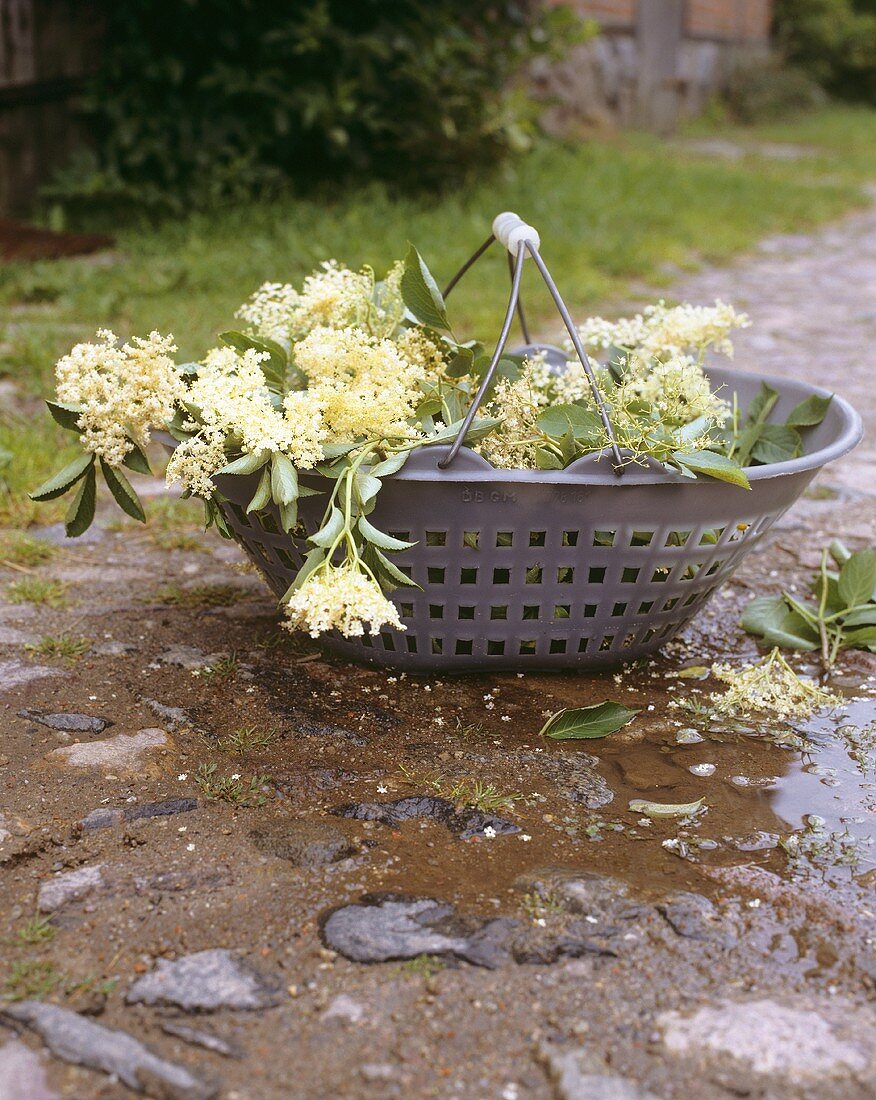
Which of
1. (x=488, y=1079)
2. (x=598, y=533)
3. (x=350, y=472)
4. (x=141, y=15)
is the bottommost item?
(x=488, y=1079)

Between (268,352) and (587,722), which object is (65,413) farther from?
(587,722)

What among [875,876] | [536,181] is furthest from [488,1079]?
[536,181]

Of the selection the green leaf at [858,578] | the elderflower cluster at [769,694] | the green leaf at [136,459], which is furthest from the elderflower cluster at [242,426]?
the green leaf at [858,578]

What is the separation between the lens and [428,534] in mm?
1992

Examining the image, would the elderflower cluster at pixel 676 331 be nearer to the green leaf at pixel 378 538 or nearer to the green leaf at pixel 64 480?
the green leaf at pixel 378 538

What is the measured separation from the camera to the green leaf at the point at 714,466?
1.89 metres

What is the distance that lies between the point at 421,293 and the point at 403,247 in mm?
3373

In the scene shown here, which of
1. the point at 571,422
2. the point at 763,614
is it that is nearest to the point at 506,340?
the point at 571,422

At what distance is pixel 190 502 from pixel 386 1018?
6.56 feet

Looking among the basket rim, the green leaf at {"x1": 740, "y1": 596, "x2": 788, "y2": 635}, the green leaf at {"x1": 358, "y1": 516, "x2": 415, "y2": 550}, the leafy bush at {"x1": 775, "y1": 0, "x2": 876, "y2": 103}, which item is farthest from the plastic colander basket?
the leafy bush at {"x1": 775, "y1": 0, "x2": 876, "y2": 103}

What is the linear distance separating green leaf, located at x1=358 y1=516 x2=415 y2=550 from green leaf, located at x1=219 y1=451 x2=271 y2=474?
19cm

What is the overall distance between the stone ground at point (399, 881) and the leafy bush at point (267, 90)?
4.30 metres

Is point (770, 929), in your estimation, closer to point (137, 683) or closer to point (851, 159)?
point (137, 683)

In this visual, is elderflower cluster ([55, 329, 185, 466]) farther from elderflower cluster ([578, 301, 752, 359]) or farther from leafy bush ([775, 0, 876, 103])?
leafy bush ([775, 0, 876, 103])
